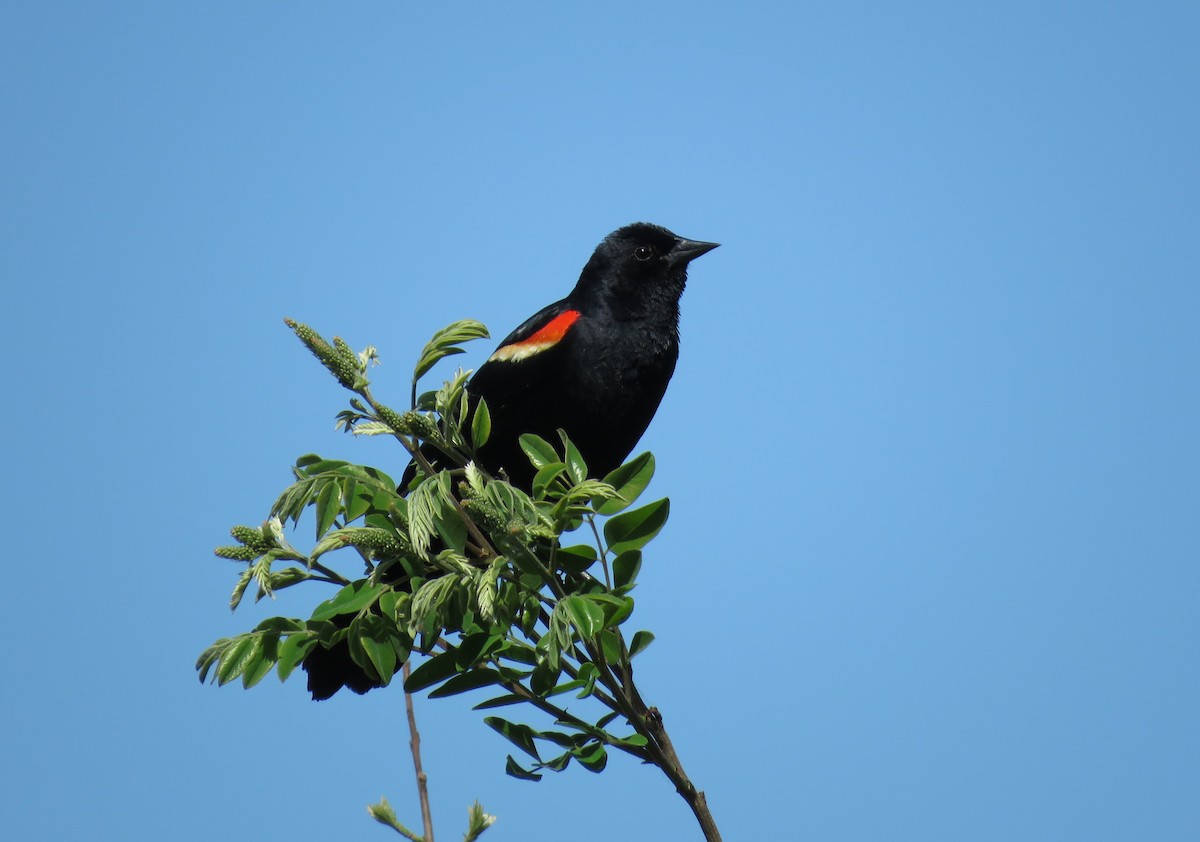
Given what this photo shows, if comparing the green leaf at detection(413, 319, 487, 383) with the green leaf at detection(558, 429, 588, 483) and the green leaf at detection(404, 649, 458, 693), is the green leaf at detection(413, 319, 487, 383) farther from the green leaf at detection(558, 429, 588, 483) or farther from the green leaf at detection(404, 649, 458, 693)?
the green leaf at detection(404, 649, 458, 693)

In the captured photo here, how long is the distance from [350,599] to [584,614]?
0.49 m

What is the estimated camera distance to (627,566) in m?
2.22

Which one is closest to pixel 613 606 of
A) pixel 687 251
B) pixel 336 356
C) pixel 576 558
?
pixel 576 558

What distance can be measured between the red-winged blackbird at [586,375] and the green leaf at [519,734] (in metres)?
1.44

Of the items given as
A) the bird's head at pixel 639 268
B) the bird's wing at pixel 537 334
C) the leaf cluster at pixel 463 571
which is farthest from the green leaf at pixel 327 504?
the bird's head at pixel 639 268

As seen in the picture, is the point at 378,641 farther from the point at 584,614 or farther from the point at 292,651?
the point at 584,614

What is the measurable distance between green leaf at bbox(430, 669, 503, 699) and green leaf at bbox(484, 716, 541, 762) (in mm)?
→ 121

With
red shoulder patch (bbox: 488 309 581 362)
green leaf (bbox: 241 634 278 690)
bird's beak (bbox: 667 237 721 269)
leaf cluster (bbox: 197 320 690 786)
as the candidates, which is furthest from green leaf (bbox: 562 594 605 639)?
bird's beak (bbox: 667 237 721 269)

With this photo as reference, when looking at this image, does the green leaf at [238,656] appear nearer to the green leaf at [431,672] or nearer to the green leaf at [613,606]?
the green leaf at [431,672]

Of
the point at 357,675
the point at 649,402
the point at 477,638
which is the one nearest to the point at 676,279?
the point at 649,402

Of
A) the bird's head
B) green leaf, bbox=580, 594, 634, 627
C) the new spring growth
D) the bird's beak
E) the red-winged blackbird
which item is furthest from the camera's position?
the bird's beak

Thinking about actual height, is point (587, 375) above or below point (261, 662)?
above

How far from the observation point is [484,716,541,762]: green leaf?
228 cm

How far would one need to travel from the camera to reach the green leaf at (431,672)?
7.26ft
